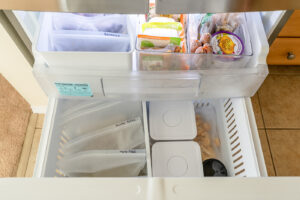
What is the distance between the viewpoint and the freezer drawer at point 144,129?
0.72m

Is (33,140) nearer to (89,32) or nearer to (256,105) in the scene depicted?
(89,32)

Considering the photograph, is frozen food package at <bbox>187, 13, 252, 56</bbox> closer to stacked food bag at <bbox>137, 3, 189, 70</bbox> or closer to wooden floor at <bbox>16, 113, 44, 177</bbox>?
stacked food bag at <bbox>137, 3, 189, 70</bbox>

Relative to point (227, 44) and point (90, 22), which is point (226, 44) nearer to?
point (227, 44)

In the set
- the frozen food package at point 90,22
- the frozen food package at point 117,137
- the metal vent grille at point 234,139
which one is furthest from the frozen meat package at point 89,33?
the metal vent grille at point 234,139

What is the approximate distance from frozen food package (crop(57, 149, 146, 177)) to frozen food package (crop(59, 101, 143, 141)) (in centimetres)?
11

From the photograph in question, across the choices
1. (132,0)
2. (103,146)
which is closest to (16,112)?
(103,146)

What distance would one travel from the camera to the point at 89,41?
681 millimetres

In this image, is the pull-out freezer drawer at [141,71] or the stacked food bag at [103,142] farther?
the stacked food bag at [103,142]

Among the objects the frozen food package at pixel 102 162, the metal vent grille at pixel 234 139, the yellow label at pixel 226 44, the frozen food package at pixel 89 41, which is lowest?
the frozen food package at pixel 102 162

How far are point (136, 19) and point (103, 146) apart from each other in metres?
0.43

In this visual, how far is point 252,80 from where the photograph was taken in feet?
2.36

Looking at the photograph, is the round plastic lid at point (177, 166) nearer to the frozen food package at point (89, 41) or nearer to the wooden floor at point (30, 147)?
the frozen food package at point (89, 41)

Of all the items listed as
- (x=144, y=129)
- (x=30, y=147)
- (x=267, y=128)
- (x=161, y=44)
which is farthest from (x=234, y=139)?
(x=30, y=147)

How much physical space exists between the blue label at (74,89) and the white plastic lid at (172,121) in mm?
289
